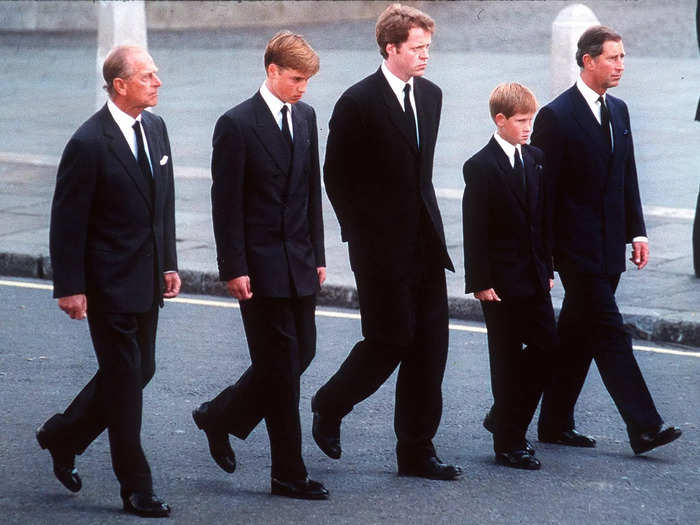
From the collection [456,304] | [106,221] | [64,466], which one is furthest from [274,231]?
[456,304]

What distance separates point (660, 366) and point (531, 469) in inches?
79.3

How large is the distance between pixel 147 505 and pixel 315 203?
1223 mm

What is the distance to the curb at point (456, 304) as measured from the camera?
8.12m

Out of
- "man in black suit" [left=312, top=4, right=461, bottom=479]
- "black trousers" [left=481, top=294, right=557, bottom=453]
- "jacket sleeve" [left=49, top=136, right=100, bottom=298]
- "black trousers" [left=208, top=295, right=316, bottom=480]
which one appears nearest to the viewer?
"jacket sleeve" [left=49, top=136, right=100, bottom=298]

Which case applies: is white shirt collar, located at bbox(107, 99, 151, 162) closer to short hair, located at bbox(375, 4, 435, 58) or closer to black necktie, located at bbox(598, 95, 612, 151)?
short hair, located at bbox(375, 4, 435, 58)

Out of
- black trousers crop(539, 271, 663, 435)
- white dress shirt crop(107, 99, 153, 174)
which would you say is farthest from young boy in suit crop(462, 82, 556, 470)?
white dress shirt crop(107, 99, 153, 174)

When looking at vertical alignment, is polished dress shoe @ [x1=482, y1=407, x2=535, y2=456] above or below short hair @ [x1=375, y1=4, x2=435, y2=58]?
below

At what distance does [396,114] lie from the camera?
5.48m

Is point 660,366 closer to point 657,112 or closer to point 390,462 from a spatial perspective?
point 390,462

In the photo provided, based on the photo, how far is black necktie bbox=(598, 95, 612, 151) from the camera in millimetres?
5898

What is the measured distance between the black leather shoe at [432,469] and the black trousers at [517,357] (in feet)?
0.96

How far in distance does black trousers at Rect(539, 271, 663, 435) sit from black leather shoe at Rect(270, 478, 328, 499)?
1.18 metres

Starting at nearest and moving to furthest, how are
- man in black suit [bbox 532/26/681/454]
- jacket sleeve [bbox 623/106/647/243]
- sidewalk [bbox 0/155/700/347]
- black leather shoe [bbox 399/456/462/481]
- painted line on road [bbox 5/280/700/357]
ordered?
black leather shoe [bbox 399/456/462/481] → man in black suit [bbox 532/26/681/454] → jacket sleeve [bbox 623/106/647/243] → painted line on road [bbox 5/280/700/357] → sidewalk [bbox 0/155/700/347]

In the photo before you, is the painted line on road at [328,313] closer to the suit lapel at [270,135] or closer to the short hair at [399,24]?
the short hair at [399,24]
